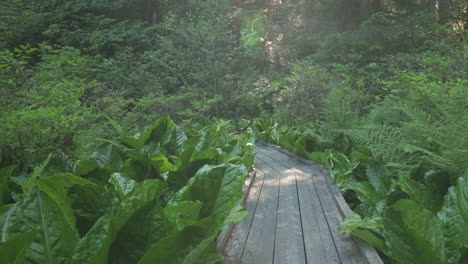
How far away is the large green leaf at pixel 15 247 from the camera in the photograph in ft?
2.45

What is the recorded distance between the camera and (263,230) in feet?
7.52

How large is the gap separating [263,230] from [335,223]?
23.3 inches

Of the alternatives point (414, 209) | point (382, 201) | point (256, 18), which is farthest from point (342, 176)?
point (256, 18)

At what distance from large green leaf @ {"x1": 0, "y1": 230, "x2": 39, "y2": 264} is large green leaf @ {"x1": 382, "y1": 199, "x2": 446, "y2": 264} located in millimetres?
1427

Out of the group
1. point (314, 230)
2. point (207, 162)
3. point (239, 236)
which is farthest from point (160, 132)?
point (314, 230)

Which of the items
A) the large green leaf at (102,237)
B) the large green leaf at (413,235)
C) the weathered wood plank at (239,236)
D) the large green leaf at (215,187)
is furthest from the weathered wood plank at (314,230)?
the large green leaf at (102,237)

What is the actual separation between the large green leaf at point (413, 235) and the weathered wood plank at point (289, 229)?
2.09 ft

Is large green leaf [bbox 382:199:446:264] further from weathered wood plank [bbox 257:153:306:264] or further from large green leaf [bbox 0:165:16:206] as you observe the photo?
large green leaf [bbox 0:165:16:206]

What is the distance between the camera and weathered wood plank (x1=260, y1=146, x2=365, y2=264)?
6.14 ft

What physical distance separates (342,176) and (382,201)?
98cm

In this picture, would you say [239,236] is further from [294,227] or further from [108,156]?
[108,156]

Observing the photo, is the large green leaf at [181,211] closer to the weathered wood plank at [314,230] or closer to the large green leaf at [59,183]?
the large green leaf at [59,183]

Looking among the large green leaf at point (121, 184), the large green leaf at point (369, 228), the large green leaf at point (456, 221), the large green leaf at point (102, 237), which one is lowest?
the large green leaf at point (369, 228)

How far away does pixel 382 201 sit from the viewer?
219cm
